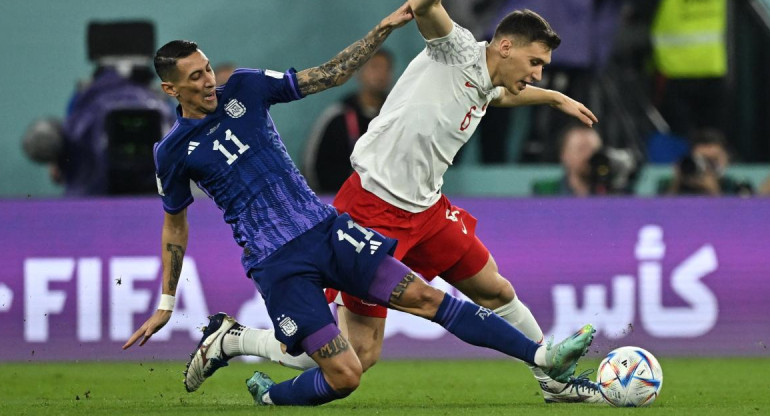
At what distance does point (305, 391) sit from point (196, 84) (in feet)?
5.40

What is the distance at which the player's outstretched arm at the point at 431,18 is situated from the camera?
7.15 meters

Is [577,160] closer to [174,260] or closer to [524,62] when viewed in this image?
[524,62]

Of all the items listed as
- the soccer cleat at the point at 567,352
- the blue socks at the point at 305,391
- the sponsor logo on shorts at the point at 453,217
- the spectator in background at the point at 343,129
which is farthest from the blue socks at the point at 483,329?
the spectator in background at the point at 343,129

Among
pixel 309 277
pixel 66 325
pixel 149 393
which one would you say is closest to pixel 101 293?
pixel 66 325

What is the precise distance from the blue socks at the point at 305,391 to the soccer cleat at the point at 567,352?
1100 millimetres

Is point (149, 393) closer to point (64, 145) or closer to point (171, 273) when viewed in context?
point (171, 273)

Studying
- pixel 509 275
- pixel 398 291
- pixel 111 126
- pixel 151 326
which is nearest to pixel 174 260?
pixel 151 326

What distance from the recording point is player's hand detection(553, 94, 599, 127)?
25.9 ft

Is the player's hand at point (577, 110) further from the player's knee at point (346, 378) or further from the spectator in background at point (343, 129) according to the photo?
the spectator in background at point (343, 129)

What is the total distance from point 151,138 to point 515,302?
4.95m

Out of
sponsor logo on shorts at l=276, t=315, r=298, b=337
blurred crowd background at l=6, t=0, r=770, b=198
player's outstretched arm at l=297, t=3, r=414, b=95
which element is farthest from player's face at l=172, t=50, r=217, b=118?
blurred crowd background at l=6, t=0, r=770, b=198

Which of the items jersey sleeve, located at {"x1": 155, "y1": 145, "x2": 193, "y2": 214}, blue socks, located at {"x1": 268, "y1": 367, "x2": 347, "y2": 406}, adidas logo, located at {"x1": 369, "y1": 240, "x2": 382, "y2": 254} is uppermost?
jersey sleeve, located at {"x1": 155, "y1": 145, "x2": 193, "y2": 214}

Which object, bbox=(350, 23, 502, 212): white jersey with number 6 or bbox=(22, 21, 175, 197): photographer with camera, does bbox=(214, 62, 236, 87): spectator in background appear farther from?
bbox=(350, 23, 502, 212): white jersey with number 6

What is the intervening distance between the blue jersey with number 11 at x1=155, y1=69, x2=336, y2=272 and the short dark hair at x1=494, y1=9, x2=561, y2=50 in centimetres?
113
